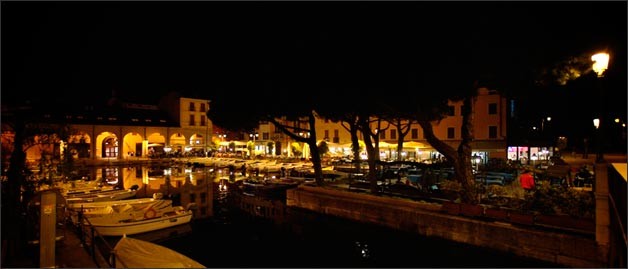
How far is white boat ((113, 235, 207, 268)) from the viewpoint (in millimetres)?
7695

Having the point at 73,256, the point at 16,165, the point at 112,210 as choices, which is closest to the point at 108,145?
the point at 112,210

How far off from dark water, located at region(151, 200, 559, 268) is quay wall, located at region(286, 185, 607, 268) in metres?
0.26

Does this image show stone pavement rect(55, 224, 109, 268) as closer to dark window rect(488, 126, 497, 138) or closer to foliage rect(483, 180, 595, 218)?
foliage rect(483, 180, 595, 218)

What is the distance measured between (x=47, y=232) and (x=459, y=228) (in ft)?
36.0

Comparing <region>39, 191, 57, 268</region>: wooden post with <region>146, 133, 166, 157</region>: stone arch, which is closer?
<region>39, 191, 57, 268</region>: wooden post

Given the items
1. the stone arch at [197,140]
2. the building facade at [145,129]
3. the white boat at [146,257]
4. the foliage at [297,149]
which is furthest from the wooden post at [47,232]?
the stone arch at [197,140]

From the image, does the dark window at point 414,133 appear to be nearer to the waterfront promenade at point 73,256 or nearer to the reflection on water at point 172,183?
the reflection on water at point 172,183

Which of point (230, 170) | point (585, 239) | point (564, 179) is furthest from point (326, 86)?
point (230, 170)

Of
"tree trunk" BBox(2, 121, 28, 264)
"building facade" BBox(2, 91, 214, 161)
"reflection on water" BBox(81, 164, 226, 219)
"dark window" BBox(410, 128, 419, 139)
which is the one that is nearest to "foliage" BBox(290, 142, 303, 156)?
"reflection on water" BBox(81, 164, 226, 219)

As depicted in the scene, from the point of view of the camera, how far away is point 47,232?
25.4ft

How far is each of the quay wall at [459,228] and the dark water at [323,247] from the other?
0.26 meters

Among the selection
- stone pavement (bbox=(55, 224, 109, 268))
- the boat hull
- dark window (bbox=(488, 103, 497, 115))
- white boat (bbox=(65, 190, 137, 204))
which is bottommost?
the boat hull

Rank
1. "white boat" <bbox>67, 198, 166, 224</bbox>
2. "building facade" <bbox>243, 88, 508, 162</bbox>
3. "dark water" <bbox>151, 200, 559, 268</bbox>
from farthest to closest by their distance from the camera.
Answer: "building facade" <bbox>243, 88, 508, 162</bbox> < "white boat" <bbox>67, 198, 166, 224</bbox> < "dark water" <bbox>151, 200, 559, 268</bbox>

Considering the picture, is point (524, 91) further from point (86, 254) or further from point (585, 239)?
point (86, 254)
